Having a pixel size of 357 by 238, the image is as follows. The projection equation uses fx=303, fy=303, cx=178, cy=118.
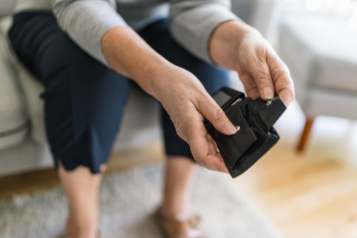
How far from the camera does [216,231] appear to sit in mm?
927

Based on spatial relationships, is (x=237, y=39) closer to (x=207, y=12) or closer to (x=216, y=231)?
(x=207, y=12)

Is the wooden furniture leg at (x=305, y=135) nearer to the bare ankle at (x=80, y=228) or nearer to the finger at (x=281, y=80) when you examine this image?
the finger at (x=281, y=80)

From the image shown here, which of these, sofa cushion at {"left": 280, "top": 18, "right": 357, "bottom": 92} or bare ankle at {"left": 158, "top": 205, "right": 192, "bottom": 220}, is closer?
bare ankle at {"left": 158, "top": 205, "right": 192, "bottom": 220}

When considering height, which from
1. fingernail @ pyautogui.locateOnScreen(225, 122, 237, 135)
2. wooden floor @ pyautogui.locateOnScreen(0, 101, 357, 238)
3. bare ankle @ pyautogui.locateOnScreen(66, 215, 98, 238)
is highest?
fingernail @ pyautogui.locateOnScreen(225, 122, 237, 135)

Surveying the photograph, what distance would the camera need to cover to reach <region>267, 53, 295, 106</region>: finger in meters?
0.47

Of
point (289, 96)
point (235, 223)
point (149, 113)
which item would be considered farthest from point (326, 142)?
point (289, 96)

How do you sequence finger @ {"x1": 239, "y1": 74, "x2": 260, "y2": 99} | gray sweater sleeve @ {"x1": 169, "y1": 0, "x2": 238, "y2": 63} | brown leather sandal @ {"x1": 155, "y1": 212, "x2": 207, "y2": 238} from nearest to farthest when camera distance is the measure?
finger @ {"x1": 239, "y1": 74, "x2": 260, "y2": 99} < gray sweater sleeve @ {"x1": 169, "y1": 0, "x2": 238, "y2": 63} < brown leather sandal @ {"x1": 155, "y1": 212, "x2": 207, "y2": 238}

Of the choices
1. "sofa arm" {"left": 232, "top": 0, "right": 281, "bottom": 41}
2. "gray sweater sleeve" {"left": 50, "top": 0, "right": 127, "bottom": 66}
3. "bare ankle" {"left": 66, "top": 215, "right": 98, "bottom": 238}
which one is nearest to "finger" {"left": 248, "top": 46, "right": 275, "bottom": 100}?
"gray sweater sleeve" {"left": 50, "top": 0, "right": 127, "bottom": 66}

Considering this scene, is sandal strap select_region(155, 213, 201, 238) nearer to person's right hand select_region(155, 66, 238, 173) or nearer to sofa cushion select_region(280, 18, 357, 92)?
person's right hand select_region(155, 66, 238, 173)

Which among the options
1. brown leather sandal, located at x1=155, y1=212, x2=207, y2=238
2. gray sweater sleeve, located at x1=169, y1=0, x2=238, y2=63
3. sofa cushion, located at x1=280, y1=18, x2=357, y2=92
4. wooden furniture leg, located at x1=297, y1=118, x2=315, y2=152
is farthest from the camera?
wooden furniture leg, located at x1=297, y1=118, x2=315, y2=152

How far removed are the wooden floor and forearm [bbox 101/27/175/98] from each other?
24.9 inches

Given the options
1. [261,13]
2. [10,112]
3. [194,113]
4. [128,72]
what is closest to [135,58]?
[128,72]

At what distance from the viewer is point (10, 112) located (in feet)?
2.27

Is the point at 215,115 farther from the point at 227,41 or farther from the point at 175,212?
the point at 175,212
